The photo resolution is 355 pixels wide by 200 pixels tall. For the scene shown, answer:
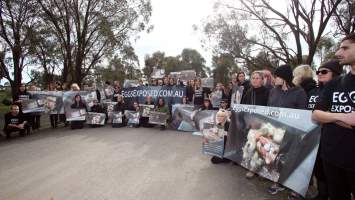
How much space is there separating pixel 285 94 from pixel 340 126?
7.07ft

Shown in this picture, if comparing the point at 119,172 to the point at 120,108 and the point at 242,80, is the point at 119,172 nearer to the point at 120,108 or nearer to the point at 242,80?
the point at 242,80

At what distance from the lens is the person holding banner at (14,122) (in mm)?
10923

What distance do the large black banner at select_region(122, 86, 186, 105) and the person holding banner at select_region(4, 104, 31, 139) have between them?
4175mm

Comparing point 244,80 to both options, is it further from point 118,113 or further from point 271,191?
point 118,113

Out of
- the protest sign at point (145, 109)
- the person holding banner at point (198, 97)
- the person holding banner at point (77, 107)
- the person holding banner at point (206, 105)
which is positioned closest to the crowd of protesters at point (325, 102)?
the person holding banner at point (206, 105)

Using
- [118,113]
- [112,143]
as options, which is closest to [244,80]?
[112,143]

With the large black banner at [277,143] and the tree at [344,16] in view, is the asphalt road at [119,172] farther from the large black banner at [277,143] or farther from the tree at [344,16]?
the tree at [344,16]

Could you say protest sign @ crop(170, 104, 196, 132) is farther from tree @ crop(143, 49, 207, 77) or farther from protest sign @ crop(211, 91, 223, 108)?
tree @ crop(143, 49, 207, 77)

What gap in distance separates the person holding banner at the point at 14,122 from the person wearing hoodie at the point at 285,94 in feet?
30.9

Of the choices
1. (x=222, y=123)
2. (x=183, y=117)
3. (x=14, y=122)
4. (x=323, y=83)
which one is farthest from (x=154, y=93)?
(x=323, y=83)

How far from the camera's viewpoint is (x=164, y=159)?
6988 millimetres

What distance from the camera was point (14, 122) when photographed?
1108 centimetres

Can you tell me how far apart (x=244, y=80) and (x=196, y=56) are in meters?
80.5

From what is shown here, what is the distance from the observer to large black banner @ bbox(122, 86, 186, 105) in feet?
41.2
